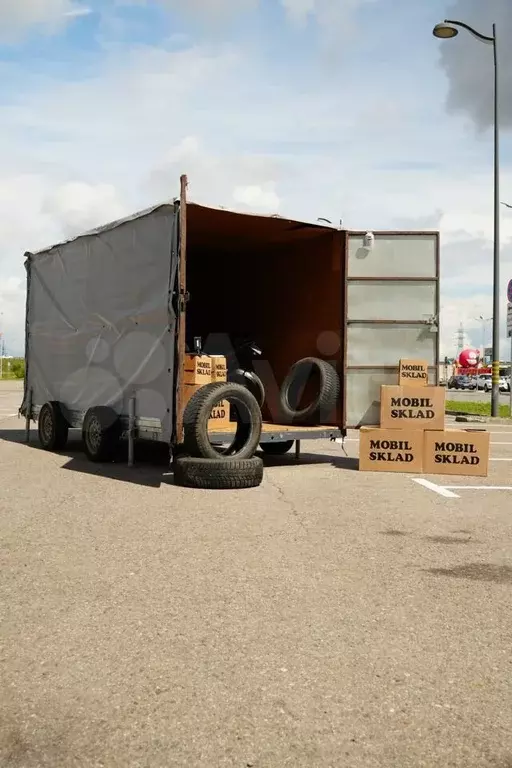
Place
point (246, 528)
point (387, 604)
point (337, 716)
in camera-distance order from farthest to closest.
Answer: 1. point (246, 528)
2. point (387, 604)
3. point (337, 716)

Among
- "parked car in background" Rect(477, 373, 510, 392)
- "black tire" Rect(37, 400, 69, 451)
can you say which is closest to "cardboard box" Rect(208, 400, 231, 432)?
"black tire" Rect(37, 400, 69, 451)

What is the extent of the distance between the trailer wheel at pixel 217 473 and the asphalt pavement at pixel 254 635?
111cm

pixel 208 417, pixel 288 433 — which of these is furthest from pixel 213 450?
pixel 288 433

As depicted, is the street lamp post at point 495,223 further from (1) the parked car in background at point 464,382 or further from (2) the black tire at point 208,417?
(1) the parked car in background at point 464,382

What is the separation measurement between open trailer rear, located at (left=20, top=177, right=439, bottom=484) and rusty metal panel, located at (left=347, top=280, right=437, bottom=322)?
0.05ft

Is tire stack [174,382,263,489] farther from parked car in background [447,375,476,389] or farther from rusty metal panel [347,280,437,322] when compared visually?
parked car in background [447,375,476,389]

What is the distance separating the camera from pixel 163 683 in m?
3.69

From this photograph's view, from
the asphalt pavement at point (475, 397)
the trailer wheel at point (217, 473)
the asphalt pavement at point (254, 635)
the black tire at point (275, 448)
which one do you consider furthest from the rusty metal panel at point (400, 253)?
the asphalt pavement at point (475, 397)

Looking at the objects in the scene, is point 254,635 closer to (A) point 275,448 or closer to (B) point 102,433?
(B) point 102,433

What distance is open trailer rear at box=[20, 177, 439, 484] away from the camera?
10305mm

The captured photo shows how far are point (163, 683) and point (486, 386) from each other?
65604mm

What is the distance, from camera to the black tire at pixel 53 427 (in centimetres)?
1340

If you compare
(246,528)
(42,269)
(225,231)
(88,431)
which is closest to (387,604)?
(246,528)

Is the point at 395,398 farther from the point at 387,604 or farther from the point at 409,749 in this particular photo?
the point at 409,749
